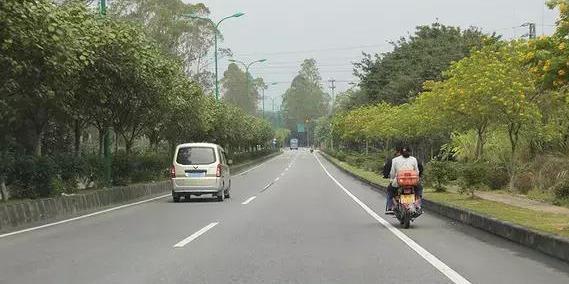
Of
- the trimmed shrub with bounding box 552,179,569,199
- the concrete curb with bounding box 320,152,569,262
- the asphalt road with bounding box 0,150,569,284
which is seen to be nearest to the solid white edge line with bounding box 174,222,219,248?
the asphalt road with bounding box 0,150,569,284

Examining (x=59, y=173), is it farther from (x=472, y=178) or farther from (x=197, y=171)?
(x=472, y=178)

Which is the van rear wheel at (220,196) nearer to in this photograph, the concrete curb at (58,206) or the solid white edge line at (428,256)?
the concrete curb at (58,206)

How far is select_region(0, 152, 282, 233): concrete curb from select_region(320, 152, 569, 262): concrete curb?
986 cm

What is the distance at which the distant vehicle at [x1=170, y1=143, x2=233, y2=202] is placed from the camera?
22.1m

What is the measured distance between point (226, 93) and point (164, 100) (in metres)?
95.9

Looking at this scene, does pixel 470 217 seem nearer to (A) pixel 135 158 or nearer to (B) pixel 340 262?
(B) pixel 340 262

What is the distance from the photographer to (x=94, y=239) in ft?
39.8

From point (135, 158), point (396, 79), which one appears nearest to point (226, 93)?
point (396, 79)

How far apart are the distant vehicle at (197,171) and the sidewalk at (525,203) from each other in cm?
885

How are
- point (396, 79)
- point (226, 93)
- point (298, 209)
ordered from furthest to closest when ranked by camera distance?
point (226, 93)
point (396, 79)
point (298, 209)

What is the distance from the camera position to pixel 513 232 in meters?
12.2

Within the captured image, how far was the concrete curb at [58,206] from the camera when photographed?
577 inches

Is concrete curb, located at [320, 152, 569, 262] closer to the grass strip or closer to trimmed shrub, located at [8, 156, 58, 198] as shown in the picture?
the grass strip

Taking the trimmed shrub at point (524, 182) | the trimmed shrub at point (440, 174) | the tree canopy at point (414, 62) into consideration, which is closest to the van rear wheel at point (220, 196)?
the trimmed shrub at point (440, 174)
